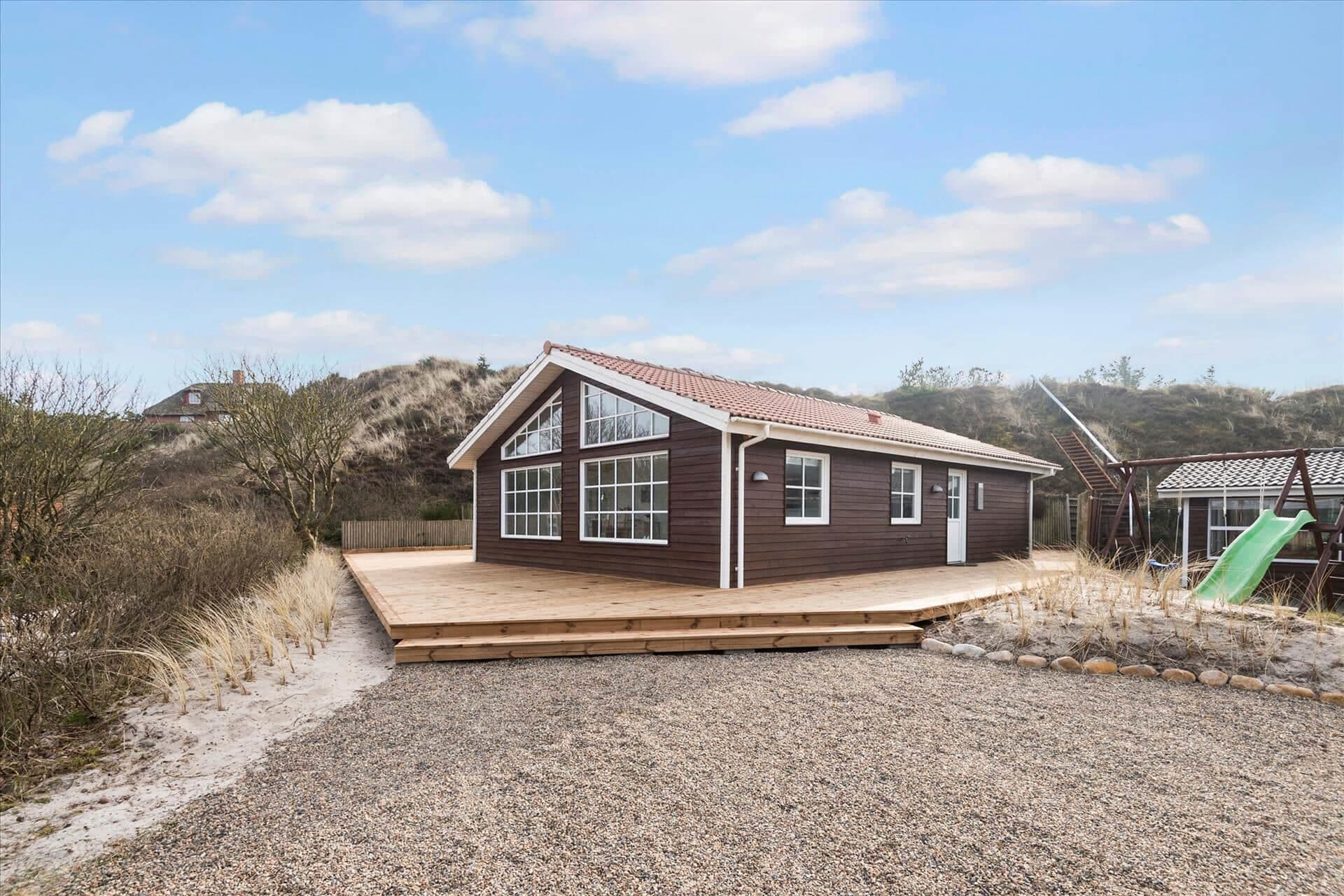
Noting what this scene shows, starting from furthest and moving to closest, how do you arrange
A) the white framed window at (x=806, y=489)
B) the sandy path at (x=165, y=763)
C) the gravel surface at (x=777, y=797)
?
the white framed window at (x=806, y=489) < the sandy path at (x=165, y=763) < the gravel surface at (x=777, y=797)

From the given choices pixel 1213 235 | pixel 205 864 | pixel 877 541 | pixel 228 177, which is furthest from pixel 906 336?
pixel 205 864

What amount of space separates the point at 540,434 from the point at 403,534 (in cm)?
853

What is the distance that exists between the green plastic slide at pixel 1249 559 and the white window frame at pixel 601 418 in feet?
19.1

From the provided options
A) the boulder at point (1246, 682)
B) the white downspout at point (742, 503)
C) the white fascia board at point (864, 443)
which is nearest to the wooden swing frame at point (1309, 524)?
the boulder at point (1246, 682)

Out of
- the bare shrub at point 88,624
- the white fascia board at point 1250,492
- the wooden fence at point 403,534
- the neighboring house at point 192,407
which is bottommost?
the wooden fence at point 403,534

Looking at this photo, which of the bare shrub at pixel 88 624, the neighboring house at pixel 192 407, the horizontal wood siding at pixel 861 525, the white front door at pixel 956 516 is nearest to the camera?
the bare shrub at pixel 88 624

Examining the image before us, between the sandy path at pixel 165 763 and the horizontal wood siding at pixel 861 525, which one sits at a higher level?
the horizontal wood siding at pixel 861 525

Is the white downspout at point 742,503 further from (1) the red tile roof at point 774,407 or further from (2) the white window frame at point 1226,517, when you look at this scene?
(2) the white window frame at point 1226,517

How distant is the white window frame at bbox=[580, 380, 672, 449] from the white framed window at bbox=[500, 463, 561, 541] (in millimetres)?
973

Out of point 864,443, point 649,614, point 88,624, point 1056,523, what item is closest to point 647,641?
point 649,614

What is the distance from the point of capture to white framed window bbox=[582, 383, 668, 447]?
29.5 feet

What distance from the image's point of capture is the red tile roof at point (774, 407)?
8711 mm

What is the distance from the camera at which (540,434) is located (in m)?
11.4

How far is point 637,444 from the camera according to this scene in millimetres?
9172
